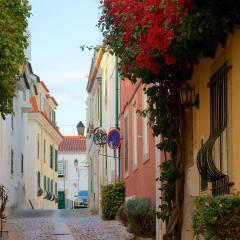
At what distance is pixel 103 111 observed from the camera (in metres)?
Result: 30.8

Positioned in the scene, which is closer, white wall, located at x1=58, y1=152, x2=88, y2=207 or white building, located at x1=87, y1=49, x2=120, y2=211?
white building, located at x1=87, y1=49, x2=120, y2=211

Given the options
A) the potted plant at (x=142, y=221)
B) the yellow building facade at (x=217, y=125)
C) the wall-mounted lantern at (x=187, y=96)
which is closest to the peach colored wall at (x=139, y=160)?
the potted plant at (x=142, y=221)

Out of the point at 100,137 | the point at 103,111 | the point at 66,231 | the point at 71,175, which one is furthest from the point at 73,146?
the point at 66,231

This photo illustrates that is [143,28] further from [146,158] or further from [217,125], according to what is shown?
[146,158]

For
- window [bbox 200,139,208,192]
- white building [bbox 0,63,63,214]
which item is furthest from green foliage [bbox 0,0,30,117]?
white building [bbox 0,63,63,214]

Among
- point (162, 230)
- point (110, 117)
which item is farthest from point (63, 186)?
point (162, 230)

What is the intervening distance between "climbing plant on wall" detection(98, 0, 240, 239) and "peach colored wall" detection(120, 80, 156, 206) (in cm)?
444

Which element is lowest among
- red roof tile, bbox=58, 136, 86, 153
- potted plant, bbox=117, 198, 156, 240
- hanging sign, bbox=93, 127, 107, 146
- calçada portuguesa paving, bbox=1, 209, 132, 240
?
calçada portuguesa paving, bbox=1, 209, 132, 240

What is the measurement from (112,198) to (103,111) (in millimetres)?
7361

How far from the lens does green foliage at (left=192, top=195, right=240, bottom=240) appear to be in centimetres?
728

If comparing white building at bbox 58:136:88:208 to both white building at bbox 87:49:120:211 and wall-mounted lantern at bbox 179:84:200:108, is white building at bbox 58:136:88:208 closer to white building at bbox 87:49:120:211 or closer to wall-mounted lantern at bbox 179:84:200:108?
white building at bbox 87:49:120:211

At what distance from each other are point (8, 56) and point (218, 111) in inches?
180

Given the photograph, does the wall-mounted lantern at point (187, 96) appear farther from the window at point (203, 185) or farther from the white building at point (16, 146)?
the white building at point (16, 146)

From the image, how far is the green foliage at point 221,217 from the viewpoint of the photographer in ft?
23.9
